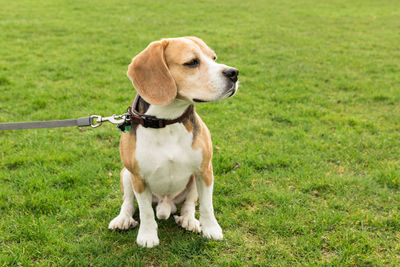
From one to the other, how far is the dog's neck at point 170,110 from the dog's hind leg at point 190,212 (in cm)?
89

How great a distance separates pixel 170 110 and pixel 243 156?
2.31 meters

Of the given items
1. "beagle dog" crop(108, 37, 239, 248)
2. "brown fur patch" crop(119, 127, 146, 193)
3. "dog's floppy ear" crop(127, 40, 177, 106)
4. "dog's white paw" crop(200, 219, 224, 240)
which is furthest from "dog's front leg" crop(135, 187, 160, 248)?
"dog's floppy ear" crop(127, 40, 177, 106)

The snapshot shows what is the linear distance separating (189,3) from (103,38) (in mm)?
7561

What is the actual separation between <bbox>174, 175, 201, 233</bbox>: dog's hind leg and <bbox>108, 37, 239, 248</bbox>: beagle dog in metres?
0.01

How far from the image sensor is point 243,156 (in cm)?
530

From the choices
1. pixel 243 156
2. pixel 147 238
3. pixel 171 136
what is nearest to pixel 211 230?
pixel 147 238

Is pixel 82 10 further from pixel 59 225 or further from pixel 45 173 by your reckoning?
pixel 59 225

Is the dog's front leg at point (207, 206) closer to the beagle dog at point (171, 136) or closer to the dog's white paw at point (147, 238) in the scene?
the beagle dog at point (171, 136)

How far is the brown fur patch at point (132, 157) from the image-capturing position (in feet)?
11.0

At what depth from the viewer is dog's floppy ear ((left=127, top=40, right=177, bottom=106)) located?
3025 mm

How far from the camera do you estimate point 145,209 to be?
361 centimetres

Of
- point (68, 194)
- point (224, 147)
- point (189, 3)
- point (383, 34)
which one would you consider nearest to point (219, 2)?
point (189, 3)

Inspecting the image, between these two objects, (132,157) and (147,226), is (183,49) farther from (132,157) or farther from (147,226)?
(147,226)

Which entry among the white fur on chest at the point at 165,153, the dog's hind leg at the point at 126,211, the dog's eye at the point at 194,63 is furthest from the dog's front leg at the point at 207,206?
the dog's eye at the point at 194,63
